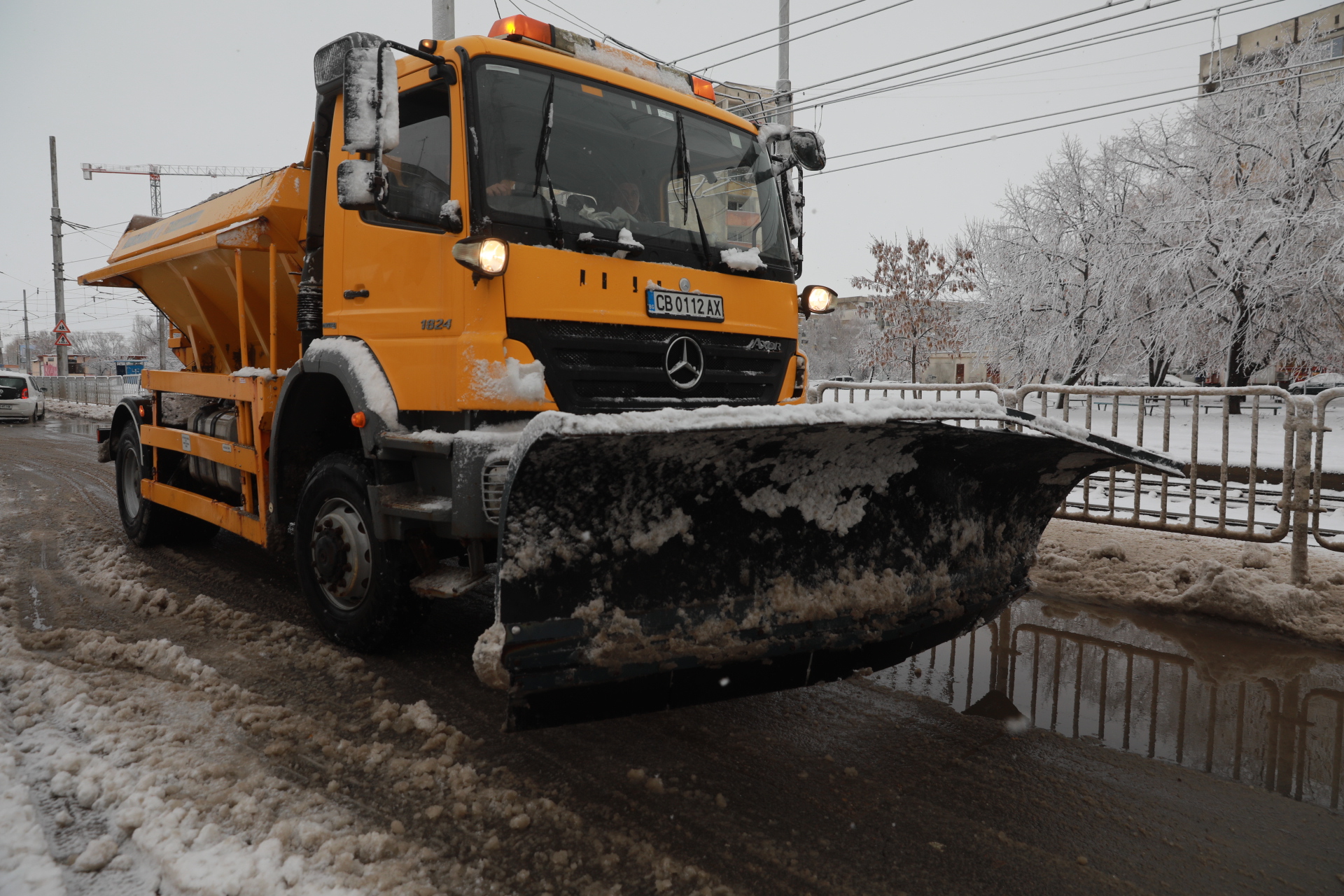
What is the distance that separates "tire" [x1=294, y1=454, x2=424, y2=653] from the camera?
3.82m

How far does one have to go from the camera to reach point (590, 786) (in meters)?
2.85

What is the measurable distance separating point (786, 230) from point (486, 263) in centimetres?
208

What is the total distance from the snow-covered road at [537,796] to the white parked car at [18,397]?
74.8 feet

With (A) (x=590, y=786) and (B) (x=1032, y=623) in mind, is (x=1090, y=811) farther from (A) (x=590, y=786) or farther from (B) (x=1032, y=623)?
(B) (x=1032, y=623)

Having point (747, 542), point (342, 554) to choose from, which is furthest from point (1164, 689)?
point (342, 554)

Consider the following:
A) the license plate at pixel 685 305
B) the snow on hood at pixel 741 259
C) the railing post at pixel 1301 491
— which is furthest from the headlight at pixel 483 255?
the railing post at pixel 1301 491

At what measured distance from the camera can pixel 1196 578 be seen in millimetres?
5430

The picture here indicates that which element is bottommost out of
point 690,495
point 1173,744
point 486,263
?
point 1173,744

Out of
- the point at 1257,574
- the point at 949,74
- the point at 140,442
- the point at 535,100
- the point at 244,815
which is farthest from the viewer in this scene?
the point at 949,74

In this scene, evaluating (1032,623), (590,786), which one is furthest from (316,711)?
(1032,623)

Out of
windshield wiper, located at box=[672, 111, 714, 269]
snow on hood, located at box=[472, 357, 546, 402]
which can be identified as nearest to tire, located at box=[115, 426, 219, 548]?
snow on hood, located at box=[472, 357, 546, 402]

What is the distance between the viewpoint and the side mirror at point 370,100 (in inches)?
131

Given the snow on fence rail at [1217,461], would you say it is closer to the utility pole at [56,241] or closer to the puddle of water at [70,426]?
the puddle of water at [70,426]

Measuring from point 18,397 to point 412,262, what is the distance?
2434cm
